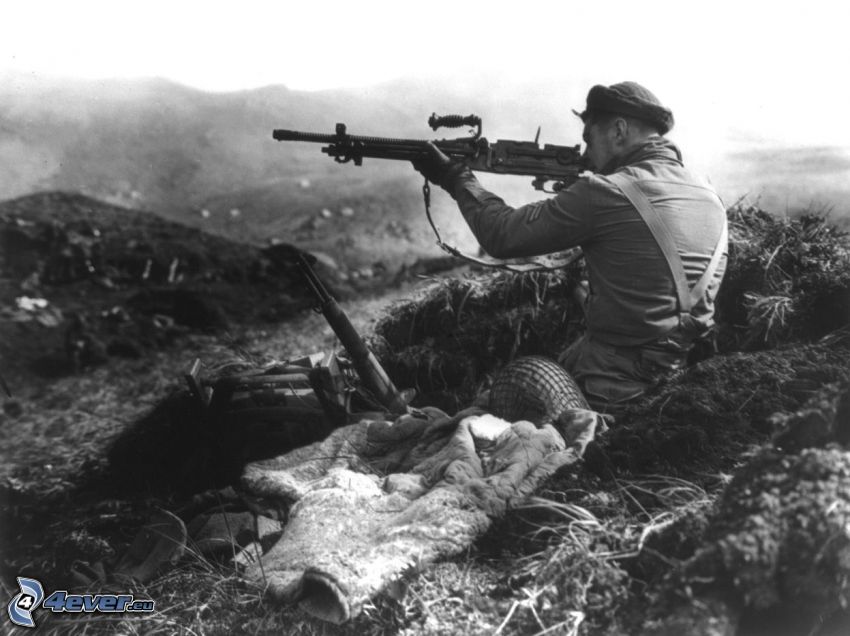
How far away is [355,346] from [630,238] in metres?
1.62

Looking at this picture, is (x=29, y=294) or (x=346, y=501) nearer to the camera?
(x=346, y=501)

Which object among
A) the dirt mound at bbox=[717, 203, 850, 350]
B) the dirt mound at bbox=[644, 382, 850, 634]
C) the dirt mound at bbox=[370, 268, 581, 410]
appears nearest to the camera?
the dirt mound at bbox=[644, 382, 850, 634]

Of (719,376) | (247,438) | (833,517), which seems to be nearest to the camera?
(833,517)

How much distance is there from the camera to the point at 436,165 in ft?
13.1

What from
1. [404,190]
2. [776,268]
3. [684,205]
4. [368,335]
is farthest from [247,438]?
[404,190]

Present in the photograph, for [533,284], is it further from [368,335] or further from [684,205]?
[684,205]

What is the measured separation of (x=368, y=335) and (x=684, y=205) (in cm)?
266

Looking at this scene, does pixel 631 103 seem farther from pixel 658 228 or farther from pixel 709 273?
pixel 709 273

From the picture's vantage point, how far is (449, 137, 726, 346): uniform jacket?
334 centimetres

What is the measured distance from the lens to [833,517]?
5.98 ft

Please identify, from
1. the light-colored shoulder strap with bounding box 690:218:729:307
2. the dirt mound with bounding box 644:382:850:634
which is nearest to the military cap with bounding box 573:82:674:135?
the light-colored shoulder strap with bounding box 690:218:729:307

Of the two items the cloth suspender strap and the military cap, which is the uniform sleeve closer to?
the cloth suspender strap

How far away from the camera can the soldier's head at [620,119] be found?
11.6 feet

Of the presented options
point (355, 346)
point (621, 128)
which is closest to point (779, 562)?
point (621, 128)
